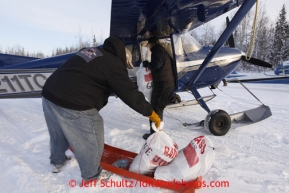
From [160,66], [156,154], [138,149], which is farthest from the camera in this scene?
[160,66]

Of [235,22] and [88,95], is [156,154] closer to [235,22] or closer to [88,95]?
[88,95]

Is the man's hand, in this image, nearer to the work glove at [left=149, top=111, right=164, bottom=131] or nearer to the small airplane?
the work glove at [left=149, top=111, right=164, bottom=131]

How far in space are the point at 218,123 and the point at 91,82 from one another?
2.61 m

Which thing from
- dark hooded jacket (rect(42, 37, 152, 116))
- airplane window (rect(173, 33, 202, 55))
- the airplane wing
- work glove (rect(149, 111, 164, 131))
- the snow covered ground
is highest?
the airplane wing

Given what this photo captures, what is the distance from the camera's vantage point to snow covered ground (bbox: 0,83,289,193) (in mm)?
2074

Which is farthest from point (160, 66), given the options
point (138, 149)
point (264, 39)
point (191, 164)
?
point (264, 39)

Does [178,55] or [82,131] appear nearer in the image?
[82,131]

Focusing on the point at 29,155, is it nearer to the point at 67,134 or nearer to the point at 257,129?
the point at 67,134

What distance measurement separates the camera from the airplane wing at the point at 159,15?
3.55 meters

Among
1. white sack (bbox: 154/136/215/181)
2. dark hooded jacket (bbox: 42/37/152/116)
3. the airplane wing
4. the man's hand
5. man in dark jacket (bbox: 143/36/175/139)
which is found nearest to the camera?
dark hooded jacket (bbox: 42/37/152/116)

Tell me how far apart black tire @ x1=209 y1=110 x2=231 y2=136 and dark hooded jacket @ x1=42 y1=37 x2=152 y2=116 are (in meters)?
2.08

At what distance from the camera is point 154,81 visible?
3.48m

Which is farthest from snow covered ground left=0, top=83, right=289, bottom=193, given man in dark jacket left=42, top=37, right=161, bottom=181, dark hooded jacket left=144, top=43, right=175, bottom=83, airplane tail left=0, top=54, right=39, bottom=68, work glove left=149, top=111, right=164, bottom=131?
airplane tail left=0, top=54, right=39, bottom=68

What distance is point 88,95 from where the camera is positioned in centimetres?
187
